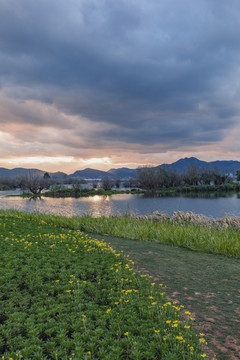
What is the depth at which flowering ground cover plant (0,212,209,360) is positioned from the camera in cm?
312

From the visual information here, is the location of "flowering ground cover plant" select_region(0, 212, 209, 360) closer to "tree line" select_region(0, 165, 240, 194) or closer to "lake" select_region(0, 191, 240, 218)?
"lake" select_region(0, 191, 240, 218)

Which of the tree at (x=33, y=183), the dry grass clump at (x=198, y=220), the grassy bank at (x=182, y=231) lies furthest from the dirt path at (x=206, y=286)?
the tree at (x=33, y=183)

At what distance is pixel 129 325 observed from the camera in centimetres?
365

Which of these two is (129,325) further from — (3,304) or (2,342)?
(3,304)

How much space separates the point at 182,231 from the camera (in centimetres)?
1105

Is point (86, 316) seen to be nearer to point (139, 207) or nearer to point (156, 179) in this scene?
point (139, 207)

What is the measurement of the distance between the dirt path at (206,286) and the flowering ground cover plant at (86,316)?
1.08ft

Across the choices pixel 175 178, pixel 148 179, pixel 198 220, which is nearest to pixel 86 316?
pixel 198 220

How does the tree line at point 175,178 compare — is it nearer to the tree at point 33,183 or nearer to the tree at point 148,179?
the tree at point 148,179

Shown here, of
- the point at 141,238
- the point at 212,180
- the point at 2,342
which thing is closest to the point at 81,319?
the point at 2,342

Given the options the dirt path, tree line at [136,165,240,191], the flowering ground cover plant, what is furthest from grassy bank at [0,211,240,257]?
tree line at [136,165,240,191]

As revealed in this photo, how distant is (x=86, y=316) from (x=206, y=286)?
3.07 m

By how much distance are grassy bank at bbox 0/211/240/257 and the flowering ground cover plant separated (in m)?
4.65

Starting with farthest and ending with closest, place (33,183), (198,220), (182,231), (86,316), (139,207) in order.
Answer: (33,183) < (139,207) < (198,220) < (182,231) < (86,316)
